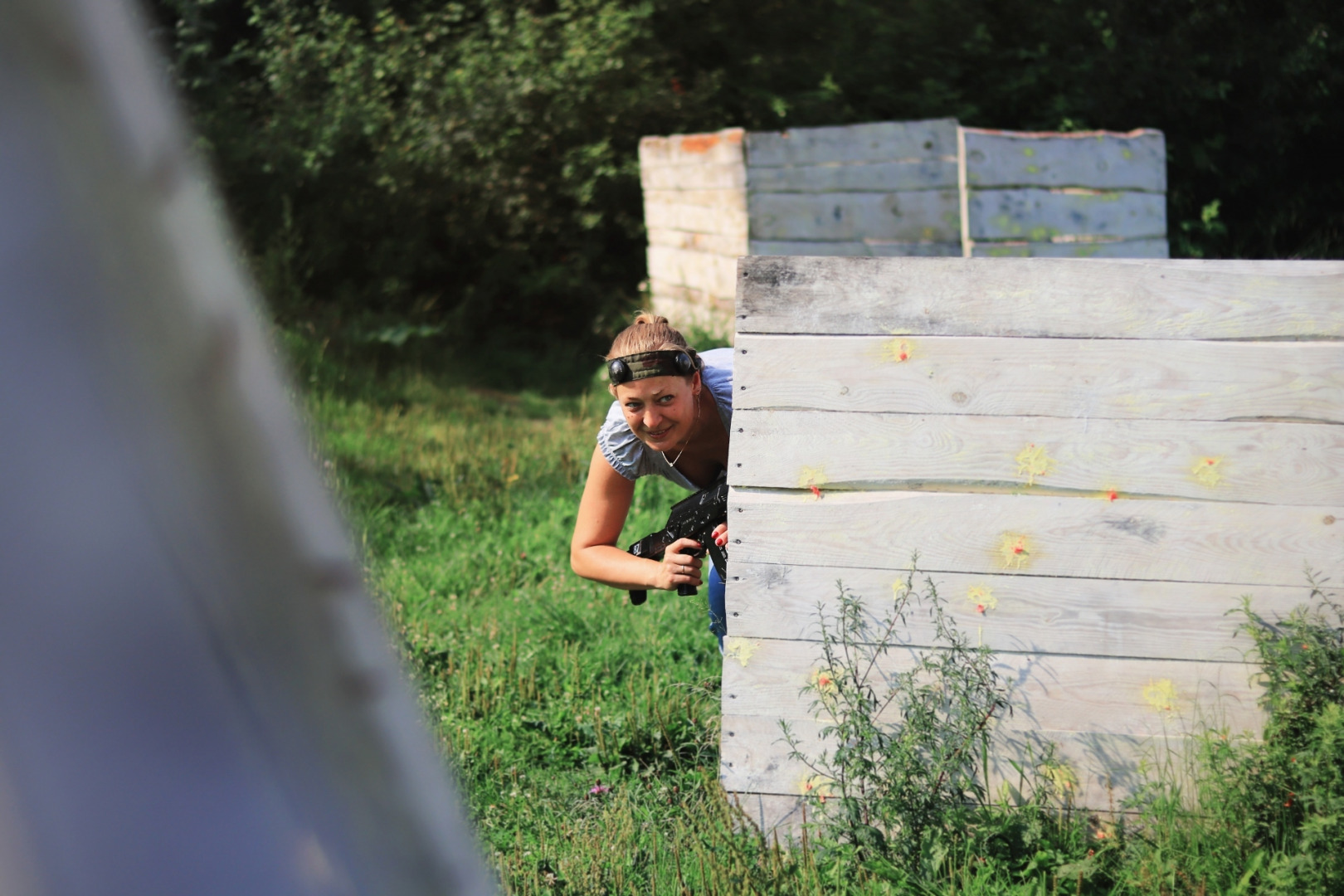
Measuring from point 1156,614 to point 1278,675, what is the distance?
0.90ft

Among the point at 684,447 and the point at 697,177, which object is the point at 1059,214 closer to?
the point at 697,177

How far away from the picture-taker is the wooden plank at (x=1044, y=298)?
2512 mm

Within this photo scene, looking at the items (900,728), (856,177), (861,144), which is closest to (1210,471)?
(900,728)

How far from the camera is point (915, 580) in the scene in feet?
8.62

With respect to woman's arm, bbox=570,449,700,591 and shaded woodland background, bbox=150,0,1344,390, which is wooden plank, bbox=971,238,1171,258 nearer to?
shaded woodland background, bbox=150,0,1344,390

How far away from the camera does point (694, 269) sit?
27.2ft

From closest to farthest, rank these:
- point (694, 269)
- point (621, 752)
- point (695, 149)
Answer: point (621, 752), point (695, 149), point (694, 269)

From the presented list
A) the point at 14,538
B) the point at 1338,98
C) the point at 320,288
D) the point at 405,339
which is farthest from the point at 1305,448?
the point at 320,288

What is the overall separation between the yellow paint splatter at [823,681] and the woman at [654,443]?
0.28 meters

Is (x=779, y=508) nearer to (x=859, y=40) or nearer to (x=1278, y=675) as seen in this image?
(x=1278, y=675)

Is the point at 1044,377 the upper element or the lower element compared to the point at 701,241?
lower

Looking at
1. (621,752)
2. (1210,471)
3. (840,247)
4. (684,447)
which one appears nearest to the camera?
(1210,471)

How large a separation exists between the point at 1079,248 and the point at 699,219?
8.62 feet

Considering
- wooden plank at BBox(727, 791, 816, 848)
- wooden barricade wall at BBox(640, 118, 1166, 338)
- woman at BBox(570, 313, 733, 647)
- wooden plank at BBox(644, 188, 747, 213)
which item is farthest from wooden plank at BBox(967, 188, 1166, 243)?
wooden plank at BBox(727, 791, 816, 848)
